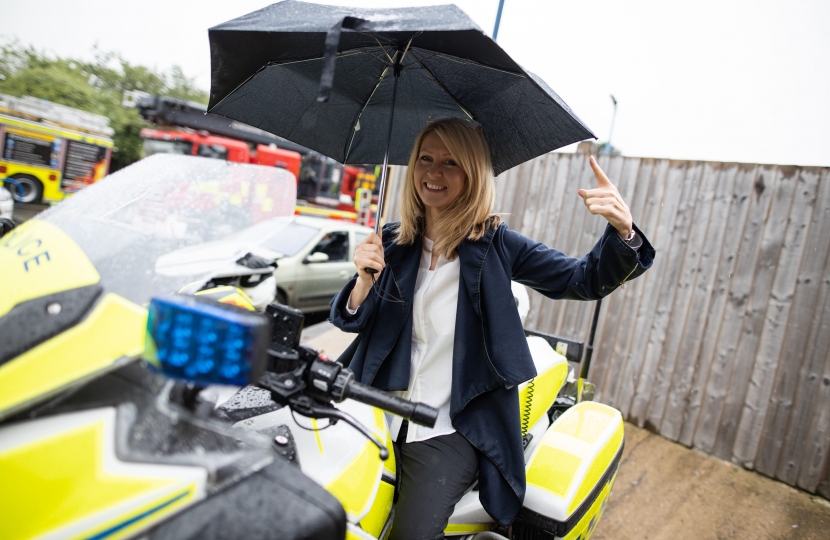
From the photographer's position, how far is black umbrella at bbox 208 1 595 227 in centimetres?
124

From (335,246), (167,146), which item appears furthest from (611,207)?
(167,146)

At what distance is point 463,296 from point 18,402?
1295mm

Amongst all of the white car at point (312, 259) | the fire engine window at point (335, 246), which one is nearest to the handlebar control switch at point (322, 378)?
the white car at point (312, 259)

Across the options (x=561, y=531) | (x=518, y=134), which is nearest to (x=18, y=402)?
(x=561, y=531)

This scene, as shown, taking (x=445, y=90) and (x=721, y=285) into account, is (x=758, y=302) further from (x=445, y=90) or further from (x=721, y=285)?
(x=445, y=90)

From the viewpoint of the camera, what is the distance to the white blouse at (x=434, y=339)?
5.91 feet

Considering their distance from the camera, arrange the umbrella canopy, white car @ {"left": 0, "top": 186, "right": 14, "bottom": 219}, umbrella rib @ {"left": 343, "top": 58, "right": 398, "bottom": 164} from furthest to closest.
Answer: white car @ {"left": 0, "top": 186, "right": 14, "bottom": 219} → umbrella rib @ {"left": 343, "top": 58, "right": 398, "bottom": 164} → the umbrella canopy

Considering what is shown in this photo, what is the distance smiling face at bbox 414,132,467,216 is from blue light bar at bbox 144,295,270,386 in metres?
1.21

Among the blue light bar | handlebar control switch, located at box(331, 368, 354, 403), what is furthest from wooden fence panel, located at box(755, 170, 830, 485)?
the blue light bar

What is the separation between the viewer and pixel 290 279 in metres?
7.00

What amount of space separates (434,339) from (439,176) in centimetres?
64

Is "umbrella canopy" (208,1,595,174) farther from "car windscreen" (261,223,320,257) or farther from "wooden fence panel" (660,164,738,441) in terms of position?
"car windscreen" (261,223,320,257)

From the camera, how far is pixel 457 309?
5.83 ft

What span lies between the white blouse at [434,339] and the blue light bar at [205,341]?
1.01m
